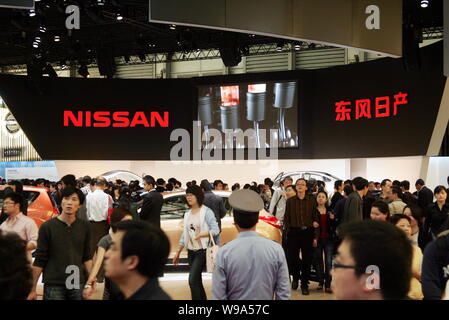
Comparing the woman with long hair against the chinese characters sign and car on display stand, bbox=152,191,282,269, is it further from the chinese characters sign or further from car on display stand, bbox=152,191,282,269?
the chinese characters sign

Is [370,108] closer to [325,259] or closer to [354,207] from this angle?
[354,207]

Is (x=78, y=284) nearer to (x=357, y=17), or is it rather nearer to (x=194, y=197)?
(x=194, y=197)

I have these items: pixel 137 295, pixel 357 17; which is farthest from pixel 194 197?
pixel 137 295

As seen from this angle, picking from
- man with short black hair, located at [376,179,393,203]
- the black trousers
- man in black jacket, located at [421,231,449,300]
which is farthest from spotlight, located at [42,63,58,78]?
man in black jacket, located at [421,231,449,300]

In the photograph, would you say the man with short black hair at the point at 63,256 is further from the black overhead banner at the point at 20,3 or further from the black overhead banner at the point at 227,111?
the black overhead banner at the point at 227,111

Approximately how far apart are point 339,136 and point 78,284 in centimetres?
1707

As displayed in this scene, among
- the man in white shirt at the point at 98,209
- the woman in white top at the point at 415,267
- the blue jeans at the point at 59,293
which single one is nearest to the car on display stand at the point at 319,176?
the man in white shirt at the point at 98,209

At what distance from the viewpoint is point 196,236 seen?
23.2ft

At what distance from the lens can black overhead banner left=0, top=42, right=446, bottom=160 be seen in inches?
749

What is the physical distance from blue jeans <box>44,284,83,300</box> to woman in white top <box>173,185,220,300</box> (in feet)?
6.97

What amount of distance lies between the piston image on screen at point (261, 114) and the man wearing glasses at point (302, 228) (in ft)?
43.0

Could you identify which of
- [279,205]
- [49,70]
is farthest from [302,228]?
[49,70]
